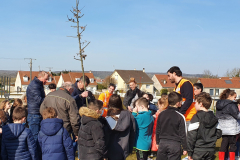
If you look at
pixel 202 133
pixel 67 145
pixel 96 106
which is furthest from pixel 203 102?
pixel 67 145

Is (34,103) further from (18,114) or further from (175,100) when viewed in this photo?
(175,100)

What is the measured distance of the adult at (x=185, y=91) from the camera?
4582mm

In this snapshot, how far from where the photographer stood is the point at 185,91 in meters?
4.65

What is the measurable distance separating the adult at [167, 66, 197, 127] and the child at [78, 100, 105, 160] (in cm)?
→ 174

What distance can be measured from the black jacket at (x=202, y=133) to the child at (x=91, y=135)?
5.16 feet

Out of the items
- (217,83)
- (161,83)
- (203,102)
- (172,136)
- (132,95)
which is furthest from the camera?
(161,83)

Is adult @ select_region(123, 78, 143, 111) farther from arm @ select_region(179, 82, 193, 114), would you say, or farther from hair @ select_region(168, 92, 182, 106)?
hair @ select_region(168, 92, 182, 106)

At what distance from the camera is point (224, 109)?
5531mm

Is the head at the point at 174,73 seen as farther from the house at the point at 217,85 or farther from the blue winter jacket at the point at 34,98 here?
the house at the point at 217,85

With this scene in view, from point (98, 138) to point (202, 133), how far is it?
6.02 feet

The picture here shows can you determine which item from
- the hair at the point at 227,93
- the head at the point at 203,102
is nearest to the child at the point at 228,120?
the hair at the point at 227,93

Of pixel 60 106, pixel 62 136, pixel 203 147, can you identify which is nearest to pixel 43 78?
pixel 60 106

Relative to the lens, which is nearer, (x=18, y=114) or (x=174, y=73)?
(x=18, y=114)

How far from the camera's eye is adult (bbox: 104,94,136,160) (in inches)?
162
